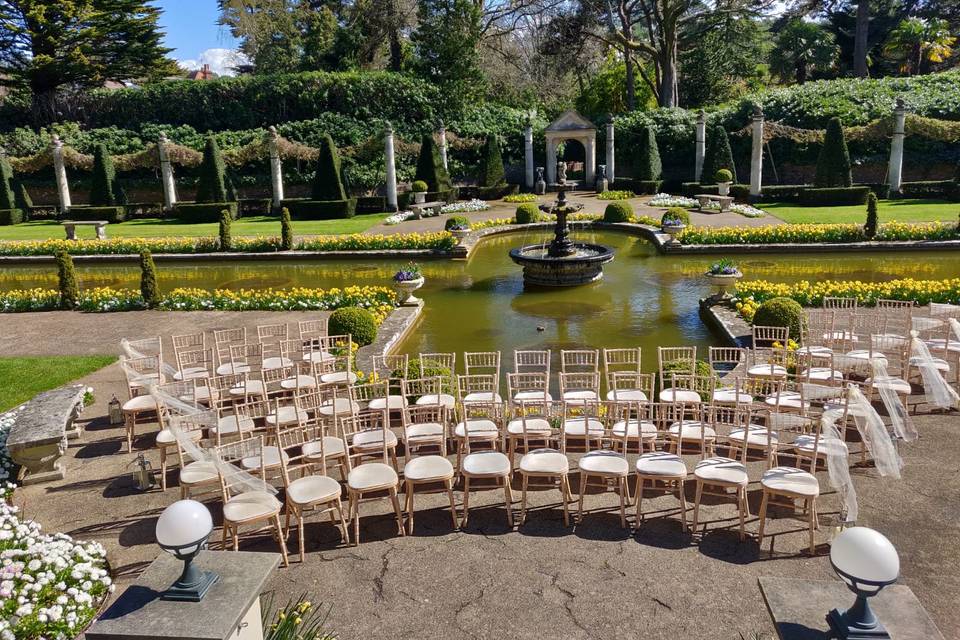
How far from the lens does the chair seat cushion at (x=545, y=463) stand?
5703 millimetres

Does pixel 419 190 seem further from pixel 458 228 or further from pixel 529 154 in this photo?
pixel 458 228

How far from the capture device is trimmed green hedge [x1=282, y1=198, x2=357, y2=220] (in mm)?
30500

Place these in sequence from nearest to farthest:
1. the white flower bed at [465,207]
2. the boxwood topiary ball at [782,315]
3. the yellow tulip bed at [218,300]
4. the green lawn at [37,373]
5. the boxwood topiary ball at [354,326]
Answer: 1. the green lawn at [37,373]
2. the boxwood topiary ball at [782,315]
3. the boxwood topiary ball at [354,326]
4. the yellow tulip bed at [218,300]
5. the white flower bed at [465,207]

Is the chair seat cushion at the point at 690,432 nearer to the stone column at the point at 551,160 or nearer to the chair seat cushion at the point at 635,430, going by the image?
the chair seat cushion at the point at 635,430

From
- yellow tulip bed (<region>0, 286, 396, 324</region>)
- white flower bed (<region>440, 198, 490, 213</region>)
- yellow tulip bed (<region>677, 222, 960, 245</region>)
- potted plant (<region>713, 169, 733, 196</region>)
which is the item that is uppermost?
potted plant (<region>713, 169, 733, 196</region>)

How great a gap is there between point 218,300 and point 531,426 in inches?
396

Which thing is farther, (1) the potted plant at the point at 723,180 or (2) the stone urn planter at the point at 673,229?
(1) the potted plant at the point at 723,180

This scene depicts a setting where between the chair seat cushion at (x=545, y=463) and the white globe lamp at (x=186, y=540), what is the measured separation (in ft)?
9.90

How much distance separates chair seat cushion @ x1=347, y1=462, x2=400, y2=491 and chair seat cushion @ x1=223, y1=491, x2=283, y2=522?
64cm

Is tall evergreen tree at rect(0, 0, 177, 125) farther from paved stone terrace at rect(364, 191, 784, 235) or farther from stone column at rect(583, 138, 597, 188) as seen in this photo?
stone column at rect(583, 138, 597, 188)

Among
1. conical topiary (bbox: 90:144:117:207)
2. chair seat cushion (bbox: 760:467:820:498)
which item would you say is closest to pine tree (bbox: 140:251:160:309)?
→ chair seat cushion (bbox: 760:467:820:498)

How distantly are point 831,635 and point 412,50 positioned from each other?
4572 cm

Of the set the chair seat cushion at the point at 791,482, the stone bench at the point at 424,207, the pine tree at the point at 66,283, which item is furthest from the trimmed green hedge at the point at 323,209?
the chair seat cushion at the point at 791,482

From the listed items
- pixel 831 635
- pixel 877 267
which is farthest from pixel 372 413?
pixel 877 267
